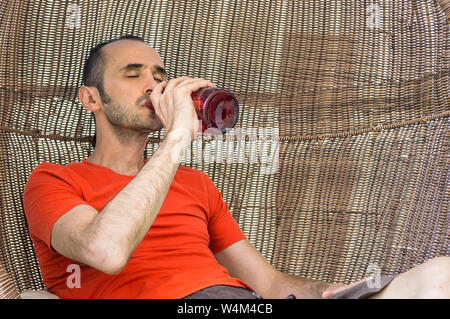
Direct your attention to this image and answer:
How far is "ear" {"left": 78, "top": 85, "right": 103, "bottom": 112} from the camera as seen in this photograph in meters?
1.39

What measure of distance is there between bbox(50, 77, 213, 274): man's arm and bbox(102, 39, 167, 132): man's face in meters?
0.18

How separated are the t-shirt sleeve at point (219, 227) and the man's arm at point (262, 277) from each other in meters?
0.01

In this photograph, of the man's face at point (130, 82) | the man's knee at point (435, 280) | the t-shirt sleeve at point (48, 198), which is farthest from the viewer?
the man's face at point (130, 82)

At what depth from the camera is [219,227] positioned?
1.34m

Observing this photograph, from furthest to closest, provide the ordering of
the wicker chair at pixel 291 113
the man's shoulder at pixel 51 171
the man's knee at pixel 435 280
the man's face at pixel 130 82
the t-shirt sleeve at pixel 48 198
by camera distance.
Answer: the wicker chair at pixel 291 113
the man's face at pixel 130 82
the man's shoulder at pixel 51 171
the t-shirt sleeve at pixel 48 198
the man's knee at pixel 435 280

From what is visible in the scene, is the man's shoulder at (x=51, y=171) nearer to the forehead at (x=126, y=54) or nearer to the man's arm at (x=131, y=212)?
the man's arm at (x=131, y=212)

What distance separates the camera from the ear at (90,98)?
4.55 ft

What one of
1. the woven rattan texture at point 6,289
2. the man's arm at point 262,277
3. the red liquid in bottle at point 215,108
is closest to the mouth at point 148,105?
the red liquid in bottle at point 215,108

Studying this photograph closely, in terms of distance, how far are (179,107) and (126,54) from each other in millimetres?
391

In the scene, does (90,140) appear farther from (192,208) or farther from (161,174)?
(161,174)

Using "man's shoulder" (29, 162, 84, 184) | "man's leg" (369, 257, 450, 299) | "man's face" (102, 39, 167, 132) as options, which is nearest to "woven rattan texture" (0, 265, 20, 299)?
"man's shoulder" (29, 162, 84, 184)

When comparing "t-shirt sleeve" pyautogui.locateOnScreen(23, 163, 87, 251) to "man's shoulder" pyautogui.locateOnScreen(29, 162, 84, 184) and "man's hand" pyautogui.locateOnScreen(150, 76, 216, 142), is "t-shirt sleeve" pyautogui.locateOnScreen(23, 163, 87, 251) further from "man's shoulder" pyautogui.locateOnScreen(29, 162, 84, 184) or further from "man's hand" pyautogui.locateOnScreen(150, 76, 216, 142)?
"man's hand" pyautogui.locateOnScreen(150, 76, 216, 142)
